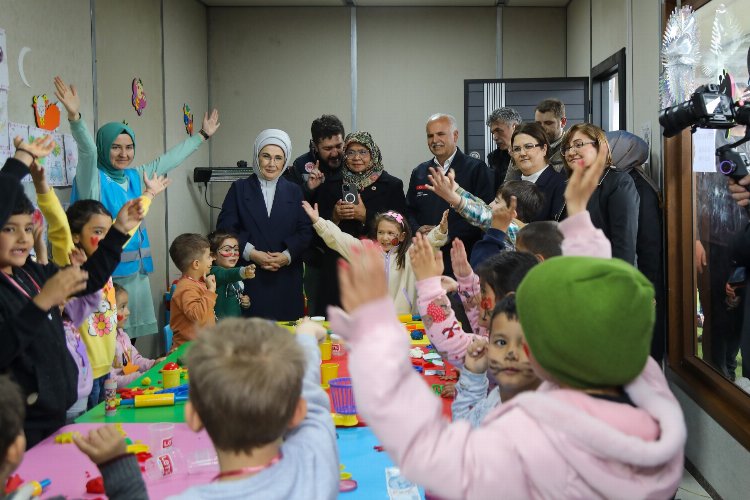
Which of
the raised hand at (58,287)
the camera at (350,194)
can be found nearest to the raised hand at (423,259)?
the raised hand at (58,287)

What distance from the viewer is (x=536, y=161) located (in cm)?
362

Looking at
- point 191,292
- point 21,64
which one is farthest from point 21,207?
point 21,64

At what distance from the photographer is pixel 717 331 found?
3.12 meters

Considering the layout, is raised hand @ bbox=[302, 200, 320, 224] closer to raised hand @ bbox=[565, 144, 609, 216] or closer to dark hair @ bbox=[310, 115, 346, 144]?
dark hair @ bbox=[310, 115, 346, 144]

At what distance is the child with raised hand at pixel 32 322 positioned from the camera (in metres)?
1.86

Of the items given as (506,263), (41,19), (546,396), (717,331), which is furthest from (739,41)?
(41,19)

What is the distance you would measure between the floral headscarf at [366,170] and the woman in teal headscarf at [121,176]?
2.62 feet

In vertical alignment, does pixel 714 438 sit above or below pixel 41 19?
below

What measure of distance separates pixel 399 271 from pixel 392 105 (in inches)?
135

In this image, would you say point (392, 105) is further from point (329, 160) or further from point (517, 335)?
point (517, 335)

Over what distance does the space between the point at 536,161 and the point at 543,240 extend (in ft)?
4.63

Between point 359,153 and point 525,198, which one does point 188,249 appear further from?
point 525,198

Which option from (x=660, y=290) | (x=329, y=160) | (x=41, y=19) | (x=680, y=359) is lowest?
(x=680, y=359)

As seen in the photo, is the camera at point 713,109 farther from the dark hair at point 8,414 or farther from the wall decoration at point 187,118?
the wall decoration at point 187,118
